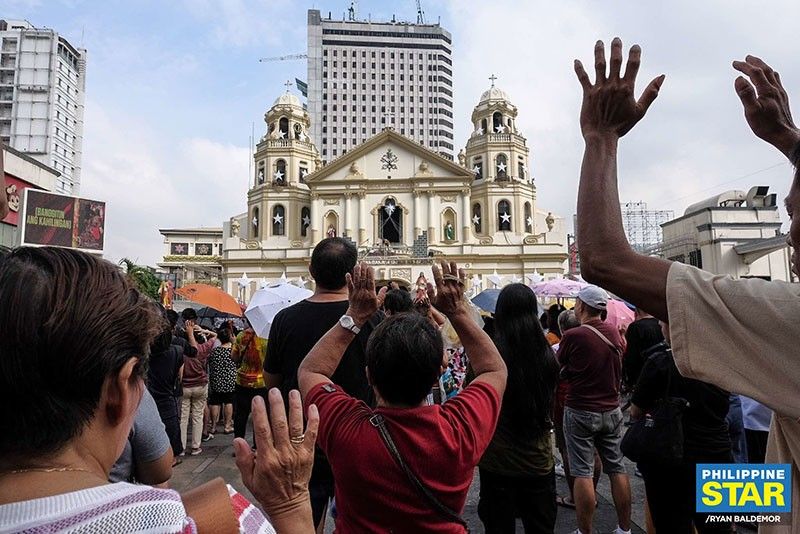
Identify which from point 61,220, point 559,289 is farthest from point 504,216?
point 61,220

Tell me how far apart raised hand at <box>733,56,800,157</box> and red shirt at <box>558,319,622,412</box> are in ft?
7.82

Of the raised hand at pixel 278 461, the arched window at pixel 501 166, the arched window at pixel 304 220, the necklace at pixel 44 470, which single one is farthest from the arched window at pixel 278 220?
the necklace at pixel 44 470

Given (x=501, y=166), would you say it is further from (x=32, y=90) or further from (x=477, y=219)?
(x=32, y=90)

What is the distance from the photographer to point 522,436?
2998mm

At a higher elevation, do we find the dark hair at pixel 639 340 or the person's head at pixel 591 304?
the person's head at pixel 591 304

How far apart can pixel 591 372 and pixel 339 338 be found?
2.59m

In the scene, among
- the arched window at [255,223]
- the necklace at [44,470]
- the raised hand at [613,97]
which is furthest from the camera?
the arched window at [255,223]

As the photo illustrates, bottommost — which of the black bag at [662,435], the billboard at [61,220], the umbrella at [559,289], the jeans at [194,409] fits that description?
the jeans at [194,409]

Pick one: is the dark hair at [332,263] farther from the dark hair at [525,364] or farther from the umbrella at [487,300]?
the umbrella at [487,300]

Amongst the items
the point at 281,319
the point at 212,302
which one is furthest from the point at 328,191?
the point at 281,319

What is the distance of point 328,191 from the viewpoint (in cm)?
3522

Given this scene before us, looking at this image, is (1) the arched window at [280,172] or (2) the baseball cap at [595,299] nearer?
(2) the baseball cap at [595,299]

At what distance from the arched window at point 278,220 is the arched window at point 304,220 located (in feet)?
4.09

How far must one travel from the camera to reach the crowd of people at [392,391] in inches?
33.4
